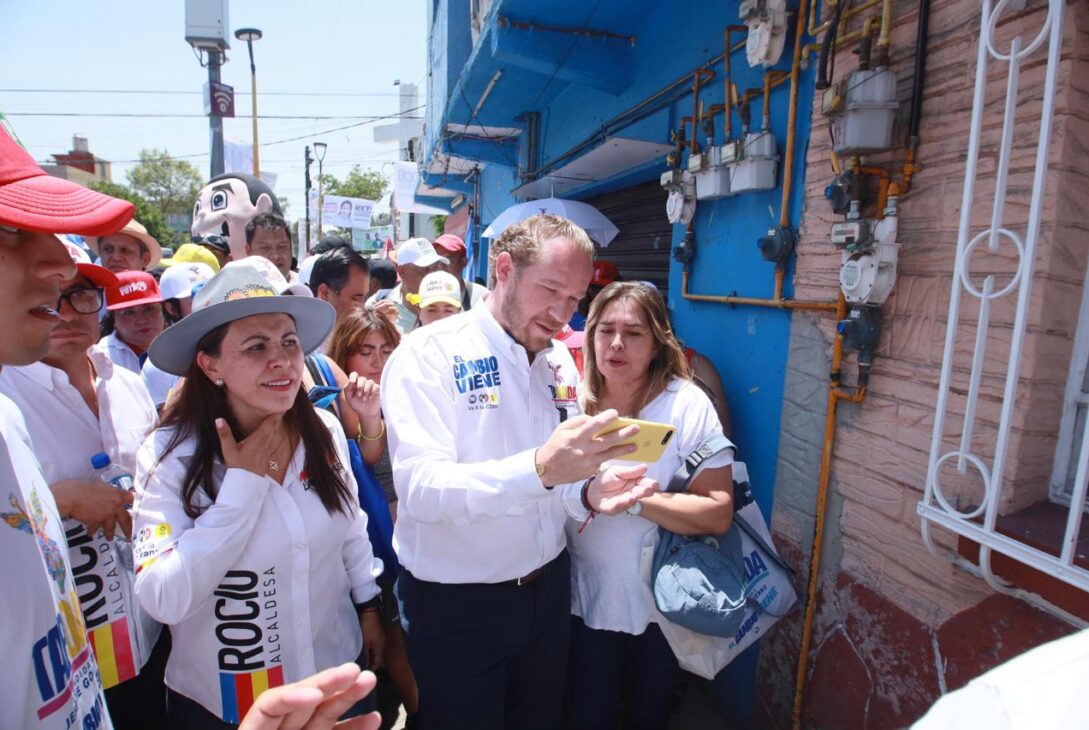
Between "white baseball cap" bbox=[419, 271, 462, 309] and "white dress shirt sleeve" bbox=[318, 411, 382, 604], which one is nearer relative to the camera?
"white dress shirt sleeve" bbox=[318, 411, 382, 604]

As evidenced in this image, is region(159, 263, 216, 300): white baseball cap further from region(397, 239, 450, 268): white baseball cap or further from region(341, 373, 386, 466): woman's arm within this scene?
region(397, 239, 450, 268): white baseball cap

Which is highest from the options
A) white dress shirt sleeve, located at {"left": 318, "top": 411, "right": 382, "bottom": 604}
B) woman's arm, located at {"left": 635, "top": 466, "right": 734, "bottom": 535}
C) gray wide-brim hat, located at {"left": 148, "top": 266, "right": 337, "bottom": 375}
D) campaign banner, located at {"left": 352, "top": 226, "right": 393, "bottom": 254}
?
campaign banner, located at {"left": 352, "top": 226, "right": 393, "bottom": 254}

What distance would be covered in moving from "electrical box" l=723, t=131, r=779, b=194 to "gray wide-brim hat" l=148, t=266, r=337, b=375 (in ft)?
6.88

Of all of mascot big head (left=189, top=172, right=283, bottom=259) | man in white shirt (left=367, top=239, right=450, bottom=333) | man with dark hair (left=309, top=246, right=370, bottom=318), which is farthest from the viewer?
man in white shirt (left=367, top=239, right=450, bottom=333)

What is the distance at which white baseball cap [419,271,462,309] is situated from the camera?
3.99 meters

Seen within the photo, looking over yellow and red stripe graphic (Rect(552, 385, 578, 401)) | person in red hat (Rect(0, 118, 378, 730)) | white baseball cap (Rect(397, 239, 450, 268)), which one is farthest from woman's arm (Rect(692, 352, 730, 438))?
white baseball cap (Rect(397, 239, 450, 268))

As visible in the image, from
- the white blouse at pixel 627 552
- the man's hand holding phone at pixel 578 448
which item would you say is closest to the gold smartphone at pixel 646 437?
the man's hand holding phone at pixel 578 448

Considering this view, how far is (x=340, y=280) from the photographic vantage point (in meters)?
3.49

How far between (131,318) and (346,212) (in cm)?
1495

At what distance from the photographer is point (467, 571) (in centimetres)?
185

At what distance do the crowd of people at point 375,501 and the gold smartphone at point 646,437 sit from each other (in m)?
0.04

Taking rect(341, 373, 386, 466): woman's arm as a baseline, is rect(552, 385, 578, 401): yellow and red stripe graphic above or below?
A: above

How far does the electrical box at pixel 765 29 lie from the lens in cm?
261

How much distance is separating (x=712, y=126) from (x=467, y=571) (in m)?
2.74
